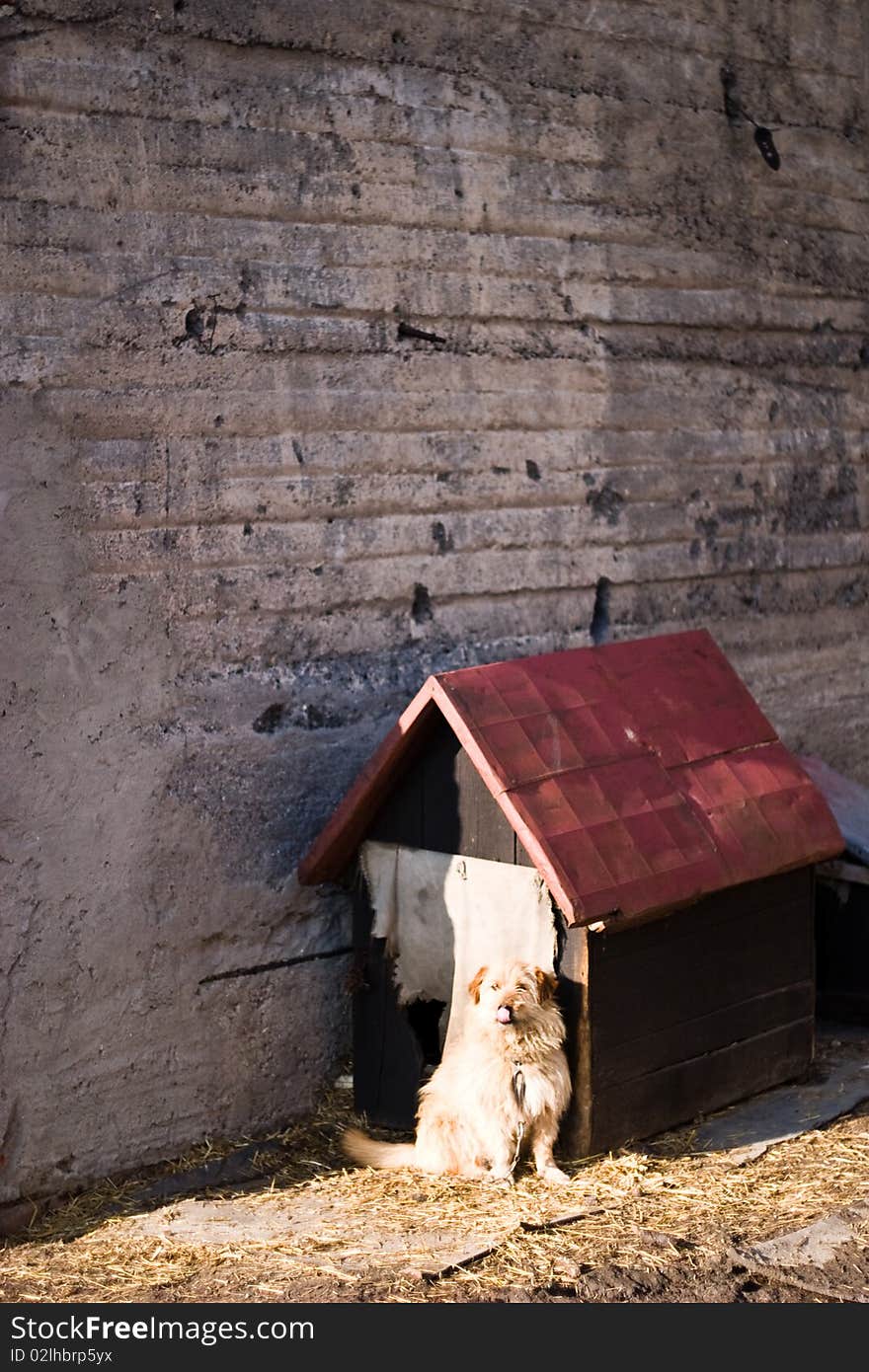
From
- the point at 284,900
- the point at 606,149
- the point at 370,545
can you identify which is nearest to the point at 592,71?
the point at 606,149

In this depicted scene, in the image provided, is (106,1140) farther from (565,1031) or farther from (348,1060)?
(565,1031)

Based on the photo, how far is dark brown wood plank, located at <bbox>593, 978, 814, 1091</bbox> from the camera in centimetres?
506

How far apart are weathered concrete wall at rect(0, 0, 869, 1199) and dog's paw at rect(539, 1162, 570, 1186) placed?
97cm

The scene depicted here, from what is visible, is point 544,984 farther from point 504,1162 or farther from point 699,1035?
point 699,1035

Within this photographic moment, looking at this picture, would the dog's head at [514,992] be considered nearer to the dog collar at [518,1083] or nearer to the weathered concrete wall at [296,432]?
the dog collar at [518,1083]

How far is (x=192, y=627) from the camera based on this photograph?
5.23 meters

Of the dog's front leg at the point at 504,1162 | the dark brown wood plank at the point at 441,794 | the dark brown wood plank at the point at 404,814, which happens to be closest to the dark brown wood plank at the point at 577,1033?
the dog's front leg at the point at 504,1162

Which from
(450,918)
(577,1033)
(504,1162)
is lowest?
(504,1162)

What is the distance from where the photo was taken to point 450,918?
5230 millimetres

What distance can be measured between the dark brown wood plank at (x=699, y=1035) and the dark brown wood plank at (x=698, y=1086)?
3 centimetres

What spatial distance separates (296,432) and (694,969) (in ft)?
6.95

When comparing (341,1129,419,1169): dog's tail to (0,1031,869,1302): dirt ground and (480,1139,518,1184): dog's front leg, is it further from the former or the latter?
(480,1139,518,1184): dog's front leg

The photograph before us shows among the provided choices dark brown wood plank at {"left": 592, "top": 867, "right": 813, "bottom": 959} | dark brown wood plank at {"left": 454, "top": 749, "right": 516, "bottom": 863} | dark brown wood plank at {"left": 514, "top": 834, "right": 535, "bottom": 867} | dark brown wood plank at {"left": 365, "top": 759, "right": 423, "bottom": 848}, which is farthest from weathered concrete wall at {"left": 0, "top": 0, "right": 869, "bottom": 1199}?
dark brown wood plank at {"left": 592, "top": 867, "right": 813, "bottom": 959}

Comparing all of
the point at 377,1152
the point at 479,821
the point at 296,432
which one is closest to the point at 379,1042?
the point at 377,1152
